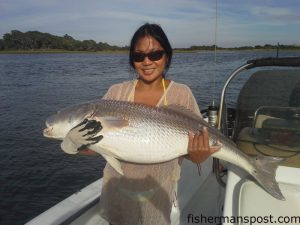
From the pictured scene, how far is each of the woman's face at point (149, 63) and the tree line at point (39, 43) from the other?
403 feet

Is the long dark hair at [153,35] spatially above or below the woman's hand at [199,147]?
above

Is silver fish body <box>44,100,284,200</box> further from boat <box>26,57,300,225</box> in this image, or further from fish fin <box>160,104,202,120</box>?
boat <box>26,57,300,225</box>

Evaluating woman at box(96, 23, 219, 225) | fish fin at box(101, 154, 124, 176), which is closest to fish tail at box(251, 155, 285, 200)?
woman at box(96, 23, 219, 225)

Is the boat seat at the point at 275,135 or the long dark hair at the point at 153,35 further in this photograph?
the boat seat at the point at 275,135

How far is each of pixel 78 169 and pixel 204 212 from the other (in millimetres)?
6898

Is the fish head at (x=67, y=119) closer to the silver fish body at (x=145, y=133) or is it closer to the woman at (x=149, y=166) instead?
the silver fish body at (x=145, y=133)

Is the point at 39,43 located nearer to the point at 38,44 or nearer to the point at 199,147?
the point at 38,44

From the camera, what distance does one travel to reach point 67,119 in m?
3.01

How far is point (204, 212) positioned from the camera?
15.7ft

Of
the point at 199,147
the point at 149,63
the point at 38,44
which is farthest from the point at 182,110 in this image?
the point at 38,44

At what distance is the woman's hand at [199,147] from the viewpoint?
2934mm

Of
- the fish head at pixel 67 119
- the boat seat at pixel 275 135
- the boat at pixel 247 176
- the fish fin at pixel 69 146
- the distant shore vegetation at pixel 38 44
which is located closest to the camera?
the fish fin at pixel 69 146

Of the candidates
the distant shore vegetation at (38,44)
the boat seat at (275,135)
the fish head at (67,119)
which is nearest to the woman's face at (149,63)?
the fish head at (67,119)

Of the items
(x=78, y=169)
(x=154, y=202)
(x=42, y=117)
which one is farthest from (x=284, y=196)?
(x=42, y=117)
